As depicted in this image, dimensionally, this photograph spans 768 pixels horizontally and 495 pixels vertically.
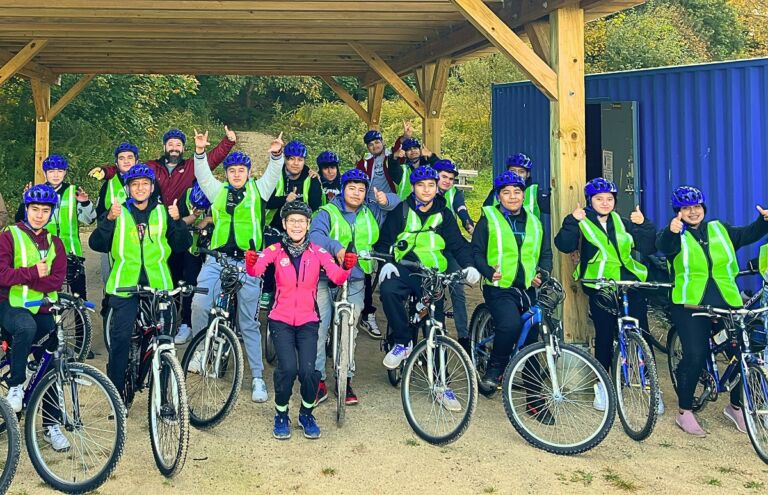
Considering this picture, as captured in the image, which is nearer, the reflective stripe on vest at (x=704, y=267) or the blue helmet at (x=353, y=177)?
the reflective stripe on vest at (x=704, y=267)

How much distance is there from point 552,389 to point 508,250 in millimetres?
1046

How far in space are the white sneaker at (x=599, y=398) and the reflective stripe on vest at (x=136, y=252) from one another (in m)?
2.71

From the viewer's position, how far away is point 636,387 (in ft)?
16.3

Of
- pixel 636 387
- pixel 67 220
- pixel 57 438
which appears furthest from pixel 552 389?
pixel 67 220

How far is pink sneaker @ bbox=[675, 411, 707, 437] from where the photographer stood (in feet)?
16.5

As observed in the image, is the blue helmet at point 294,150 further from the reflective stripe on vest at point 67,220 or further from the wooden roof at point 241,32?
the reflective stripe on vest at point 67,220

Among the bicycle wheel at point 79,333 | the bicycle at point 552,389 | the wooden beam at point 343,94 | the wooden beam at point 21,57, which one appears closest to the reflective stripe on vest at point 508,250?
the bicycle at point 552,389

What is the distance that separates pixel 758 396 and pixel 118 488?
3.55 meters

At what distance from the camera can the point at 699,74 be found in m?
7.48

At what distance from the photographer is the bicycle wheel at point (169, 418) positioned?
416 centimetres

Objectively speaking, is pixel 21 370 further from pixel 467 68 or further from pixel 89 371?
pixel 467 68

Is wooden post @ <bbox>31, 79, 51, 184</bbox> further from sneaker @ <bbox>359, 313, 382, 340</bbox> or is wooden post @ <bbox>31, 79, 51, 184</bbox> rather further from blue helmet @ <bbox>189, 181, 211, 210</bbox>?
sneaker @ <bbox>359, 313, 382, 340</bbox>

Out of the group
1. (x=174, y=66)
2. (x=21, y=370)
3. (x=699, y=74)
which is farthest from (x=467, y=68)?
(x=21, y=370)

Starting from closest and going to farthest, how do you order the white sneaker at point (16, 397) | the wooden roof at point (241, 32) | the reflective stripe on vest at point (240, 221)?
the white sneaker at point (16, 397) → the reflective stripe on vest at point (240, 221) → the wooden roof at point (241, 32)
